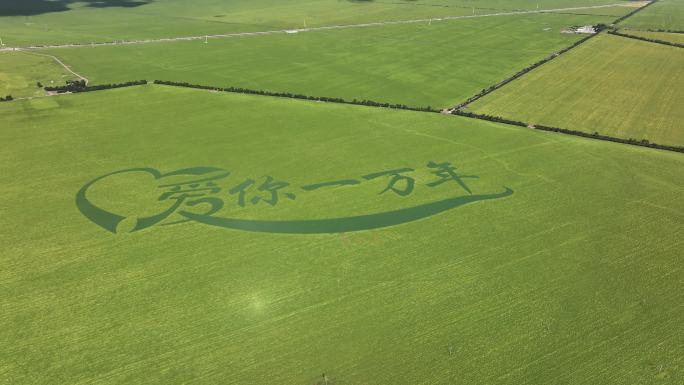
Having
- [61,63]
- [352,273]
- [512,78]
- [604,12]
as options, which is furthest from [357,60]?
[604,12]

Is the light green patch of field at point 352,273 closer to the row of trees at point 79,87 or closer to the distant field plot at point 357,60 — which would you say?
the row of trees at point 79,87

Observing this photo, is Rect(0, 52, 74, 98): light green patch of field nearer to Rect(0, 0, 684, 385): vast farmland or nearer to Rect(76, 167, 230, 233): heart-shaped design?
Rect(0, 0, 684, 385): vast farmland

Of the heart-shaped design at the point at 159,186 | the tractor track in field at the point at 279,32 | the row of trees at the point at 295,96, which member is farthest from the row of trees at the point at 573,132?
the tractor track in field at the point at 279,32

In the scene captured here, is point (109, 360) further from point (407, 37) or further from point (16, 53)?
point (407, 37)

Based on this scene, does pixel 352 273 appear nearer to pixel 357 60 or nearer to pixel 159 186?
pixel 159 186

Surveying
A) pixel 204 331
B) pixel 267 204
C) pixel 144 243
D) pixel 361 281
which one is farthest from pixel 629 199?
pixel 144 243

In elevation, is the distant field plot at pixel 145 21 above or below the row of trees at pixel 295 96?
above
